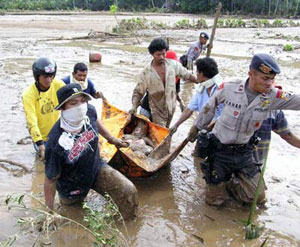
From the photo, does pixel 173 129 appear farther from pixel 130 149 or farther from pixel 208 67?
pixel 208 67

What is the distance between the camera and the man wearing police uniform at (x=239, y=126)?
3404 millimetres

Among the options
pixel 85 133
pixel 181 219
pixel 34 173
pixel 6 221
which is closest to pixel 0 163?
pixel 34 173

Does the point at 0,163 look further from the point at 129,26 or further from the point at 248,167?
the point at 129,26

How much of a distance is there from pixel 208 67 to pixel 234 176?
1.33 meters

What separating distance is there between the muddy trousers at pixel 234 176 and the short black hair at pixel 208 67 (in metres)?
1.07

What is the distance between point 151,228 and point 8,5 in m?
62.3

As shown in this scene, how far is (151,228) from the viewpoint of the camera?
11.8 ft

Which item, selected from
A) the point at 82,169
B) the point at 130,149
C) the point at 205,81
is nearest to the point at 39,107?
the point at 130,149

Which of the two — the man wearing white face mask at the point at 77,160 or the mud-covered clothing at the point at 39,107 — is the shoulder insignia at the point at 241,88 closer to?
the man wearing white face mask at the point at 77,160

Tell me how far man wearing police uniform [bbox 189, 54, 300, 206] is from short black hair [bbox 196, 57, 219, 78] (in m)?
0.76

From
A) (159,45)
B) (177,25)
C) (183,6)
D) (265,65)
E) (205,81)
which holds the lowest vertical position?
(183,6)

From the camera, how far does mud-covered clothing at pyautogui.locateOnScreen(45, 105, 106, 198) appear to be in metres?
3.06

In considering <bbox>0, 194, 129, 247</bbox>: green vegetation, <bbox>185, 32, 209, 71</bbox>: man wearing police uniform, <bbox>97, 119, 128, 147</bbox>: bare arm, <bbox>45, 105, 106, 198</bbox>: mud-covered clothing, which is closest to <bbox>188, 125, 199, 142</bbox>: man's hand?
<bbox>97, 119, 128, 147</bbox>: bare arm

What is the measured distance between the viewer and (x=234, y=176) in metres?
3.98
